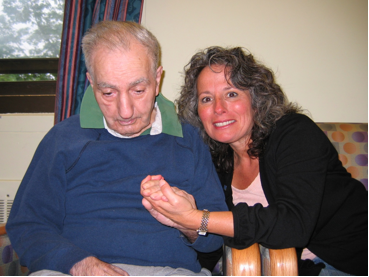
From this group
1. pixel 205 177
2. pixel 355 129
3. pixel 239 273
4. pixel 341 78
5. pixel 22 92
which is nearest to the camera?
pixel 239 273

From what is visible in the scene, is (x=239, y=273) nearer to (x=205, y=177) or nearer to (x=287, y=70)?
(x=205, y=177)

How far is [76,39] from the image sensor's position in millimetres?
1900

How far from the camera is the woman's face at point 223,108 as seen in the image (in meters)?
1.20

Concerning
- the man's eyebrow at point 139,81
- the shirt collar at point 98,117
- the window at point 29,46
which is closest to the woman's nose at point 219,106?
the shirt collar at point 98,117

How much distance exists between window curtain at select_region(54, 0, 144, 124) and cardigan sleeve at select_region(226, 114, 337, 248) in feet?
4.64

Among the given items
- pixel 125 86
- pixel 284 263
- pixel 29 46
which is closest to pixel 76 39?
pixel 29 46

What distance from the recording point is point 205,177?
1.22m

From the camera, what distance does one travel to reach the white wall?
6.09 ft

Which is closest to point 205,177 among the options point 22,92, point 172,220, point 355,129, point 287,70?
point 172,220

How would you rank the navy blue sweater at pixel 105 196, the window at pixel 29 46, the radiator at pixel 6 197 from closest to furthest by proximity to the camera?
the navy blue sweater at pixel 105 196 → the radiator at pixel 6 197 → the window at pixel 29 46

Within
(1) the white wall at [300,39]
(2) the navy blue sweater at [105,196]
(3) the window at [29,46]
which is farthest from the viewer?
(3) the window at [29,46]

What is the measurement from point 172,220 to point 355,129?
4.03ft

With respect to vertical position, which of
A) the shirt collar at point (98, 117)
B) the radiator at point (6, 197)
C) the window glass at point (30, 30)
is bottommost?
the radiator at point (6, 197)

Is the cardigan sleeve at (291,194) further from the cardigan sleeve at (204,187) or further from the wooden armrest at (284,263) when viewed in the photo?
the cardigan sleeve at (204,187)
